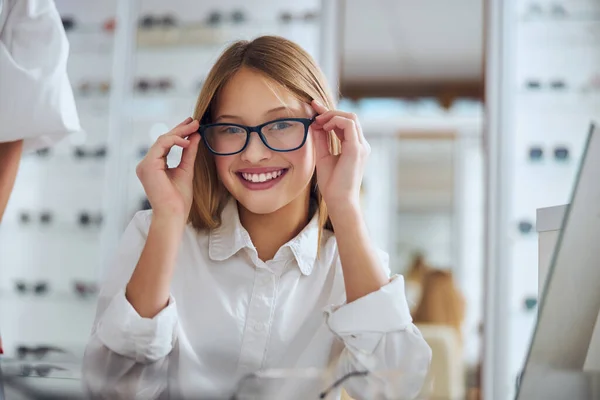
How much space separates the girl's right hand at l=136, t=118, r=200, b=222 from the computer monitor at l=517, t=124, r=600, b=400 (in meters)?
0.50

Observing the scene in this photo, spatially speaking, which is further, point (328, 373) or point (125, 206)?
point (125, 206)

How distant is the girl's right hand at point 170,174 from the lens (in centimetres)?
89

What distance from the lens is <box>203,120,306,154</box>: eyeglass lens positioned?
94 centimetres

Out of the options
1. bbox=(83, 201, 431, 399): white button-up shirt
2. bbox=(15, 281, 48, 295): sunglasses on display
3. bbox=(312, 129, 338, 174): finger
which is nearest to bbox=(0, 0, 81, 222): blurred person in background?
A: bbox=(83, 201, 431, 399): white button-up shirt

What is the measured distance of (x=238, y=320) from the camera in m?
0.97

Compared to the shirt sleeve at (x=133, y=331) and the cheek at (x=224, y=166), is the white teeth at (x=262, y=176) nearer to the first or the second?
the cheek at (x=224, y=166)

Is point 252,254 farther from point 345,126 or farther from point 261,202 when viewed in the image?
point 345,126

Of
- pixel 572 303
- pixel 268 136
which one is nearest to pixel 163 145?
pixel 268 136

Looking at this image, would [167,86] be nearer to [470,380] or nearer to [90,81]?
[90,81]

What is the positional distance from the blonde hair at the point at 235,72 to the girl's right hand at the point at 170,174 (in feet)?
0.28

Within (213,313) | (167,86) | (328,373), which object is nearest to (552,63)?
(167,86)

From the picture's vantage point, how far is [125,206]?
10.8 feet

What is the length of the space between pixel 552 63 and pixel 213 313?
2.71 m

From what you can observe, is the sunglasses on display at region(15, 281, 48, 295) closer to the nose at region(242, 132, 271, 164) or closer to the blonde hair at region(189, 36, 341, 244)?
the blonde hair at region(189, 36, 341, 244)
